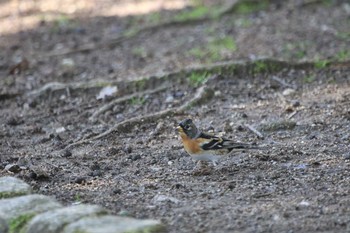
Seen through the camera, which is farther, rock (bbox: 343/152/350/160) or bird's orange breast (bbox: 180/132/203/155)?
rock (bbox: 343/152/350/160)

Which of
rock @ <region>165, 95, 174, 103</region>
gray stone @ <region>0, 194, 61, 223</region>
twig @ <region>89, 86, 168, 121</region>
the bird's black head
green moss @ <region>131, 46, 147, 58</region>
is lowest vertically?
green moss @ <region>131, 46, 147, 58</region>

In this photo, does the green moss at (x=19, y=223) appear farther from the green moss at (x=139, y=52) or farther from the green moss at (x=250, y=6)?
the green moss at (x=250, y=6)

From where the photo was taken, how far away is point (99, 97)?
9.58m

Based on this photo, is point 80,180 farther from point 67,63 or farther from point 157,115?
point 67,63

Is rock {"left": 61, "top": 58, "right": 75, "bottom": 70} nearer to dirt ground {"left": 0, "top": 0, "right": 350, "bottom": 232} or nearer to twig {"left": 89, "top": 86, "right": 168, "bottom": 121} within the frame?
dirt ground {"left": 0, "top": 0, "right": 350, "bottom": 232}

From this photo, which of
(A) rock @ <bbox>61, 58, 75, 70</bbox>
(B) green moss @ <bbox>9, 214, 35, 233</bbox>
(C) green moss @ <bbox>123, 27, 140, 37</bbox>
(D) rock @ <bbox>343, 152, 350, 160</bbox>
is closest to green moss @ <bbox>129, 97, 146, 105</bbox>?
(A) rock @ <bbox>61, 58, 75, 70</bbox>

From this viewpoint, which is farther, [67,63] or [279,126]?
[67,63]

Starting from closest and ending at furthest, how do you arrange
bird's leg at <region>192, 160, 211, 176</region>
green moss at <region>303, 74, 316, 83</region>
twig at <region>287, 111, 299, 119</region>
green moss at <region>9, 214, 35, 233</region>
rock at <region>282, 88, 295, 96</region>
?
green moss at <region>9, 214, 35, 233</region> < bird's leg at <region>192, 160, 211, 176</region> < twig at <region>287, 111, 299, 119</region> < rock at <region>282, 88, 295, 96</region> < green moss at <region>303, 74, 316, 83</region>

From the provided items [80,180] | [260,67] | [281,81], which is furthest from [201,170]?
[260,67]

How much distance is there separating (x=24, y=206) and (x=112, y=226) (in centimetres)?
84

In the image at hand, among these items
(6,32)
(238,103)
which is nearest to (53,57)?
(6,32)

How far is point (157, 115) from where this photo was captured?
336 inches

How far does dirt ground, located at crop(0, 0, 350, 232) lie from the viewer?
5914mm

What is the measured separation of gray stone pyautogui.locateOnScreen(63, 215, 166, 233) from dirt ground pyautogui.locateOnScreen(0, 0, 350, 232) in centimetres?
44
